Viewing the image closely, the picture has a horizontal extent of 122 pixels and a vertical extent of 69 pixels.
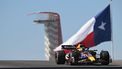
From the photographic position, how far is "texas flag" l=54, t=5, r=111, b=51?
36.3 meters

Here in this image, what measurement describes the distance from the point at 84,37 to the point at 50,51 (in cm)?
11588

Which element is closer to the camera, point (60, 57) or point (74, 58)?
point (74, 58)

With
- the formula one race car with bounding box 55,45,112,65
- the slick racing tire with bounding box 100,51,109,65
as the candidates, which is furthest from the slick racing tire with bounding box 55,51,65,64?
the slick racing tire with bounding box 100,51,109,65

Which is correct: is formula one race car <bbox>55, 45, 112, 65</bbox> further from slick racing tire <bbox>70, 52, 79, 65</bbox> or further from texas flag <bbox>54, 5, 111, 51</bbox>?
texas flag <bbox>54, 5, 111, 51</bbox>

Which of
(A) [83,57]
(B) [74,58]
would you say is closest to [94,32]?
(A) [83,57]

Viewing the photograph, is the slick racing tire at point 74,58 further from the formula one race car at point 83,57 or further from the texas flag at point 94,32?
the texas flag at point 94,32

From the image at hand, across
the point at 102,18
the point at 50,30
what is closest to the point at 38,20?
the point at 50,30

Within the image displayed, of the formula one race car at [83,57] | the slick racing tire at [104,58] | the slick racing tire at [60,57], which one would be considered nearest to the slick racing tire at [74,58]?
the formula one race car at [83,57]

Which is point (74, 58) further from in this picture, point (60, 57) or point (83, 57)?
point (60, 57)

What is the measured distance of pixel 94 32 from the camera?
121 ft

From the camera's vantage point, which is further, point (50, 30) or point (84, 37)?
point (50, 30)

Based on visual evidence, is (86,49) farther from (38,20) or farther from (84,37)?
(38,20)

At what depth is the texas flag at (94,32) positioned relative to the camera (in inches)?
1428

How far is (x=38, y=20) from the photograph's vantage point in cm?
15112
